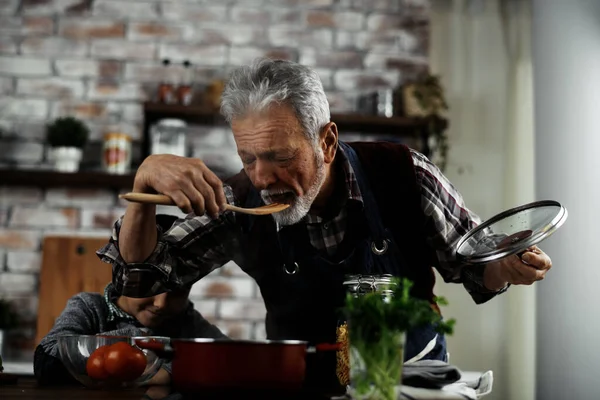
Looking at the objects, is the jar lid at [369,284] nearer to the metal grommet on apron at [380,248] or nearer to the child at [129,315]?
the metal grommet on apron at [380,248]

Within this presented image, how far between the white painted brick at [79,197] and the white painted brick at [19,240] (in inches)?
6.3

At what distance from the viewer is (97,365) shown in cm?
131

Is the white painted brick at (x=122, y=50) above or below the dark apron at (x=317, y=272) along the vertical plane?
above

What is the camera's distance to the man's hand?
1.45 meters

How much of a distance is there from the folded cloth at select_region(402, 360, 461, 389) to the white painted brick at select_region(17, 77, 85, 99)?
105 inches

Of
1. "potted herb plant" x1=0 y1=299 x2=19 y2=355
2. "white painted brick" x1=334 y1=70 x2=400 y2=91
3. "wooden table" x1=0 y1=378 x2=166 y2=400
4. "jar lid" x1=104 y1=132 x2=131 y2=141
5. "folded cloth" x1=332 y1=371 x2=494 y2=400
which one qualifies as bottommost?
"potted herb plant" x1=0 y1=299 x2=19 y2=355

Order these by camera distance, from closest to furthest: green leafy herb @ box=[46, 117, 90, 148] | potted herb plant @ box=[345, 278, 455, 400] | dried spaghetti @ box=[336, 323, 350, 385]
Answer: potted herb plant @ box=[345, 278, 455, 400] < dried spaghetti @ box=[336, 323, 350, 385] < green leafy herb @ box=[46, 117, 90, 148]

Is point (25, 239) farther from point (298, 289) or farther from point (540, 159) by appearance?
point (540, 159)

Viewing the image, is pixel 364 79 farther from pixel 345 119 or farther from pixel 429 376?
pixel 429 376

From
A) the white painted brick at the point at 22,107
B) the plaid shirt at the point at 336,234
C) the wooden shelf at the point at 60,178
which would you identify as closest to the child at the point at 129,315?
the plaid shirt at the point at 336,234

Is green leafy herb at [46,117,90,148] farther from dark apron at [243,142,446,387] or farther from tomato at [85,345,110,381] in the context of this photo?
tomato at [85,345,110,381]

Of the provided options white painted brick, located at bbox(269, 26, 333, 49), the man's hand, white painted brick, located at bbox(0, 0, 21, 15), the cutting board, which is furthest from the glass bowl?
white painted brick, located at bbox(0, 0, 21, 15)

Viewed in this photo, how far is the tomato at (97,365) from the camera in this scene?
1.31 m

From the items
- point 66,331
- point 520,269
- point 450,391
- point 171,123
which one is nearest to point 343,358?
point 450,391
